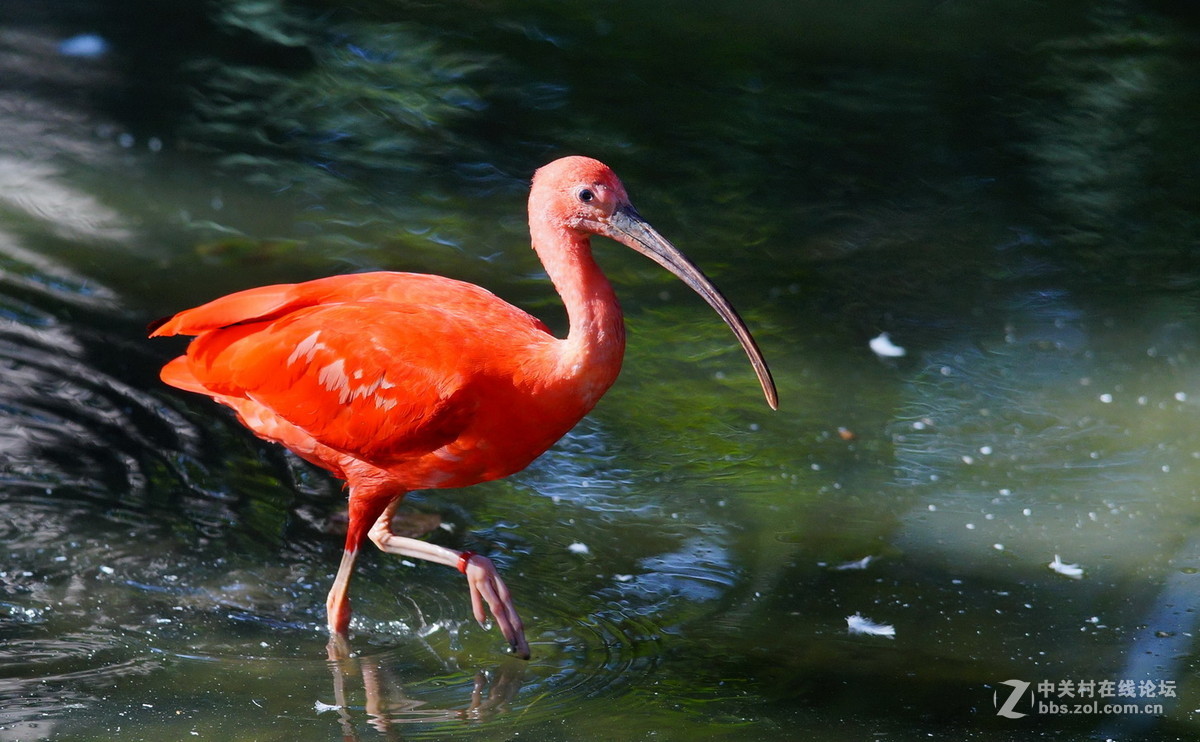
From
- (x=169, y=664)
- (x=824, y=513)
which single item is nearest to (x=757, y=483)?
(x=824, y=513)

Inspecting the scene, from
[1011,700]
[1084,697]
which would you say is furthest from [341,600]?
[1084,697]

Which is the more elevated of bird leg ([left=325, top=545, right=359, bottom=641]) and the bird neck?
the bird neck

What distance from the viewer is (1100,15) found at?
8.41m

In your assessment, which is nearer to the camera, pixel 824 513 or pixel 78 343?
pixel 824 513

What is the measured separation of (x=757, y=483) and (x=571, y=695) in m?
1.57

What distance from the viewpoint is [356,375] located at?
3.75m

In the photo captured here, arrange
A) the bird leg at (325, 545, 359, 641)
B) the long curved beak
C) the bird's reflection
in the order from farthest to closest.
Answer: the bird leg at (325, 545, 359, 641)
the long curved beak
the bird's reflection

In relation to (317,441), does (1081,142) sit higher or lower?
higher

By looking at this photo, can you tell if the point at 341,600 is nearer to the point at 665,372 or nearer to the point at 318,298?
the point at 318,298

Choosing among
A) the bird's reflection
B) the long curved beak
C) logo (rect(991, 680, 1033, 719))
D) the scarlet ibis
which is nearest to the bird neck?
the scarlet ibis

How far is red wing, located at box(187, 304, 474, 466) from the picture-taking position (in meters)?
3.64

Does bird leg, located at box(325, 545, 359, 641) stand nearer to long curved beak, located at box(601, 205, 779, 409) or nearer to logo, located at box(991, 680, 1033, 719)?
long curved beak, located at box(601, 205, 779, 409)

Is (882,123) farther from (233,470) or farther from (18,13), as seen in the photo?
(18,13)

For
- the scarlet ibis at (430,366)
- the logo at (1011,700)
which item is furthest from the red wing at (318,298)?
the logo at (1011,700)
